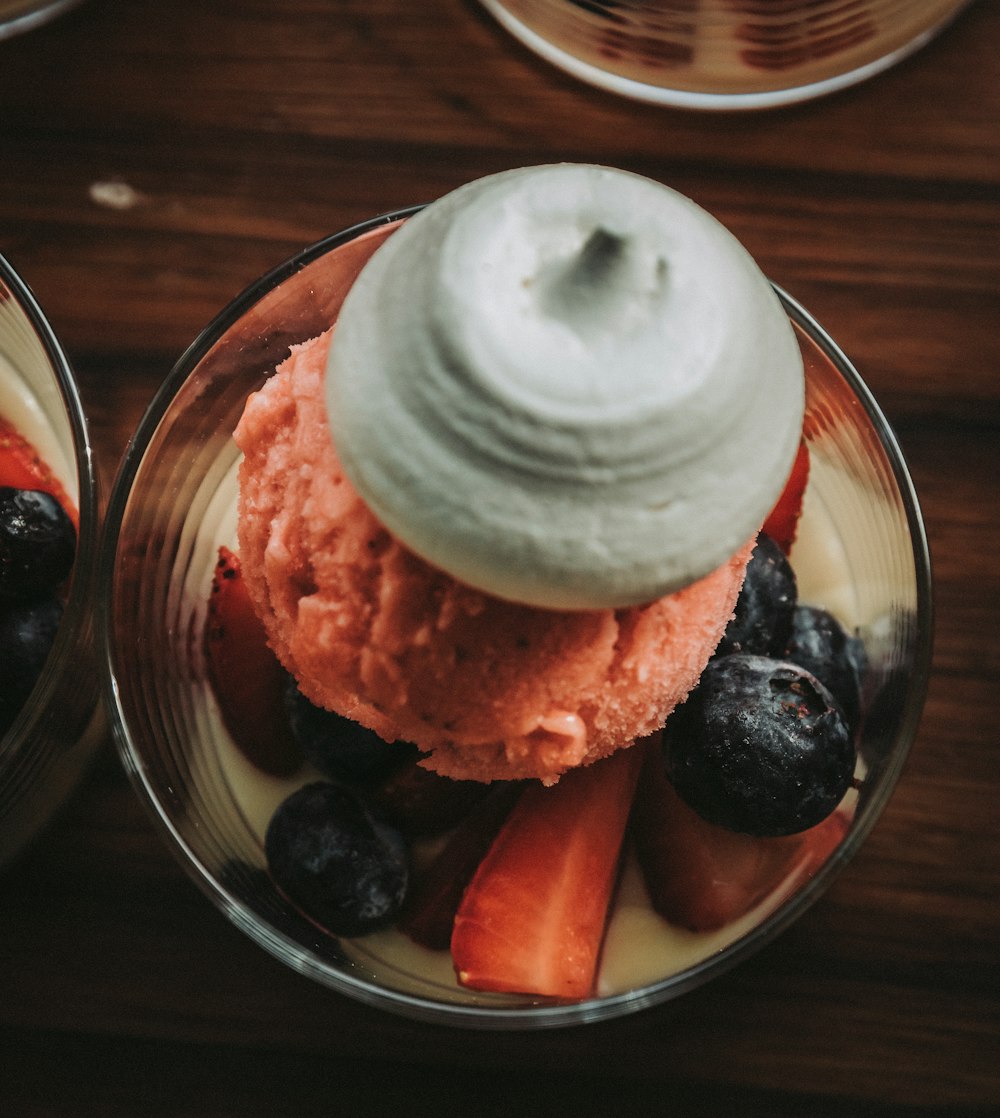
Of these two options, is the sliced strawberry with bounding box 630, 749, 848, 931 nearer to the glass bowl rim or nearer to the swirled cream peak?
the swirled cream peak

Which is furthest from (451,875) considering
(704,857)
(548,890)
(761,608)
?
(761,608)

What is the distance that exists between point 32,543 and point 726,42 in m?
0.74

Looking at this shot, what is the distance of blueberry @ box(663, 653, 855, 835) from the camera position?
72 centimetres

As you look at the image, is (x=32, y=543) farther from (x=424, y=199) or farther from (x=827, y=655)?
(x=827, y=655)

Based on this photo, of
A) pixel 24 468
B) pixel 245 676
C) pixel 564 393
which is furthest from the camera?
pixel 24 468

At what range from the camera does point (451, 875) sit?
81 cm

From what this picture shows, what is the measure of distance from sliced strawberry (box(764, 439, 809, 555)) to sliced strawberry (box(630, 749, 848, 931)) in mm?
187

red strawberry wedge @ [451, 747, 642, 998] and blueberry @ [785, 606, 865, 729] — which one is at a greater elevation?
blueberry @ [785, 606, 865, 729]

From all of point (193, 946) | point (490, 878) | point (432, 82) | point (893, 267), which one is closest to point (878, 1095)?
point (490, 878)

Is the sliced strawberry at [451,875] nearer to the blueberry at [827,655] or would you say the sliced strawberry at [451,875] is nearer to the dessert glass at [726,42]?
the blueberry at [827,655]

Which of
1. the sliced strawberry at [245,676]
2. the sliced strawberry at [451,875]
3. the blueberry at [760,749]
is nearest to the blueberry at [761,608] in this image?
the blueberry at [760,749]

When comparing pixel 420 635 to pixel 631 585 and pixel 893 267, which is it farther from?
pixel 893 267

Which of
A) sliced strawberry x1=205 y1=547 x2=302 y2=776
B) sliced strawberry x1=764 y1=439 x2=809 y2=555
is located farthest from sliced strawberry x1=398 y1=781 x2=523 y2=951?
sliced strawberry x1=764 y1=439 x2=809 y2=555

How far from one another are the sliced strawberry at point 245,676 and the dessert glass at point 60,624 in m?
0.09
